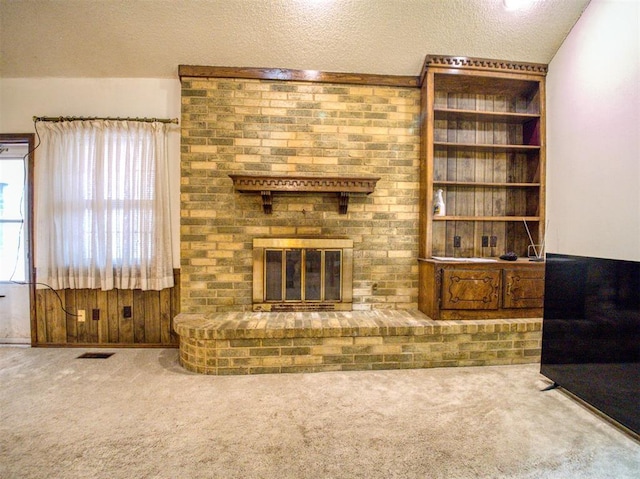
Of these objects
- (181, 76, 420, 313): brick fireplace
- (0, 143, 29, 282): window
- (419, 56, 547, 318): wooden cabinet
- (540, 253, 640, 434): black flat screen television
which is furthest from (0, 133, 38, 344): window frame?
(540, 253, 640, 434): black flat screen television

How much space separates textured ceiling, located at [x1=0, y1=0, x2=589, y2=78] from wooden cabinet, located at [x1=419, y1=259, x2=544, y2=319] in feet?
6.26

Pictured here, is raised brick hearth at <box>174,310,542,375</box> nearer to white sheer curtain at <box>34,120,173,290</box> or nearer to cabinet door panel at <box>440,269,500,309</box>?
cabinet door panel at <box>440,269,500,309</box>

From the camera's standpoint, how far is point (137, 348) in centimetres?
283

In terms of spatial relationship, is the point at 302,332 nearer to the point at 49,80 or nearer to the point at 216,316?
the point at 216,316

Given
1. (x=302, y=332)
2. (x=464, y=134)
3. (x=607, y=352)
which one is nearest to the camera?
(x=607, y=352)

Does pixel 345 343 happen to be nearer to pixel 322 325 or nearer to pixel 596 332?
pixel 322 325

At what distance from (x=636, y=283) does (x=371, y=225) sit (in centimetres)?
180

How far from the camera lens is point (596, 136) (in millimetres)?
2365

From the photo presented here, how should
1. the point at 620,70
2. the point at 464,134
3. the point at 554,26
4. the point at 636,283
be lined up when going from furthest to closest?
the point at 464,134 → the point at 554,26 → the point at 620,70 → the point at 636,283

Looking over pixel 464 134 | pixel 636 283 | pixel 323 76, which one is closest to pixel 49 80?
pixel 323 76

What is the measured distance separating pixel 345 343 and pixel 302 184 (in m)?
1.41

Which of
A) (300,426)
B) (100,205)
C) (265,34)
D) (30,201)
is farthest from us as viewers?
(30,201)

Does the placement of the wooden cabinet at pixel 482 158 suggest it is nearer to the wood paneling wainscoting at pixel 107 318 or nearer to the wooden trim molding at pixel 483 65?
the wooden trim molding at pixel 483 65

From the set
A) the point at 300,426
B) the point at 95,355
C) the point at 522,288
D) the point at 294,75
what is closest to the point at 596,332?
the point at 522,288
